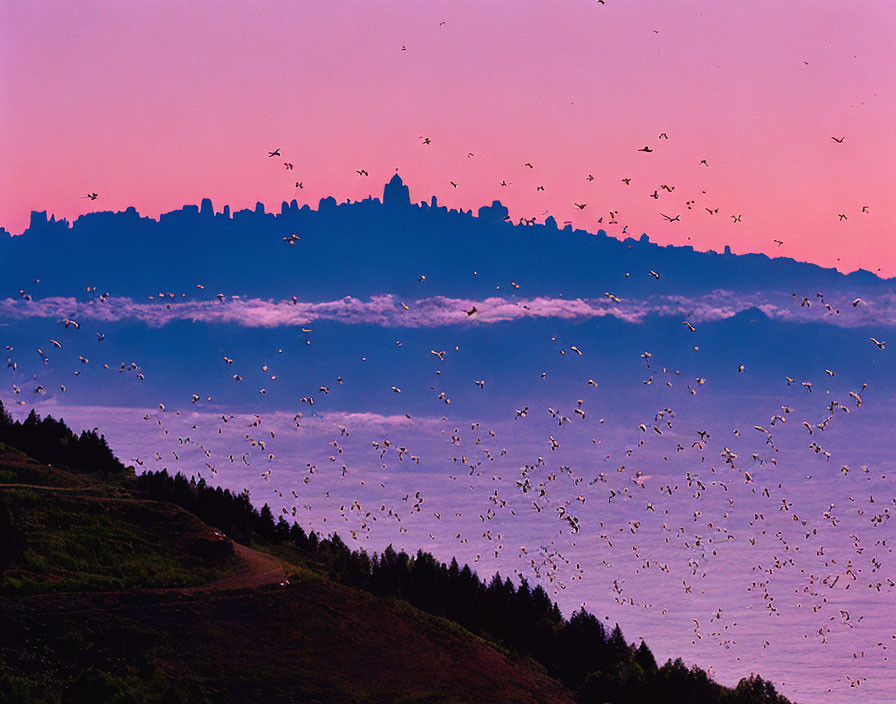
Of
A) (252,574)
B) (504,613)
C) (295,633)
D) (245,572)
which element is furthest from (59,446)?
(295,633)

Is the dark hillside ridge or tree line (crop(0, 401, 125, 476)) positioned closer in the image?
the dark hillside ridge

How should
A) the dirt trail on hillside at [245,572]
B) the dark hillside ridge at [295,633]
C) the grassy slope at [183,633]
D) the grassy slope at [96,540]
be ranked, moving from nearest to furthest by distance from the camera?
the grassy slope at [183,633] < the dark hillside ridge at [295,633] < the grassy slope at [96,540] < the dirt trail on hillside at [245,572]

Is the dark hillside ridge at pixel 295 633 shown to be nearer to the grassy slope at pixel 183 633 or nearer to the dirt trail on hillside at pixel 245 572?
the grassy slope at pixel 183 633

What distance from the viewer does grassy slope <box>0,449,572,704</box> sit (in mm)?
47156

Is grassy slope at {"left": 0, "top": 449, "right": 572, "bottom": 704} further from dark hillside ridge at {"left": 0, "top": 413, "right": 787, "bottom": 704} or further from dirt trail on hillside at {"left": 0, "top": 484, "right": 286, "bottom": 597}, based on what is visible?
dirt trail on hillside at {"left": 0, "top": 484, "right": 286, "bottom": 597}

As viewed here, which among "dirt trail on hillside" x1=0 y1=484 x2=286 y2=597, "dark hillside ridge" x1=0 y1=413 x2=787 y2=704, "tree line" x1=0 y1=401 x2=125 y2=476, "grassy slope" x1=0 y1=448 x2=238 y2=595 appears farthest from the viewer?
"tree line" x1=0 y1=401 x2=125 y2=476

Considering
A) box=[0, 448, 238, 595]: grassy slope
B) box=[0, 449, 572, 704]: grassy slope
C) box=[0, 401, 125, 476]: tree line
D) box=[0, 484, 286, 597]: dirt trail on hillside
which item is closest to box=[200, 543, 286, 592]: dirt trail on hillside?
box=[0, 484, 286, 597]: dirt trail on hillside

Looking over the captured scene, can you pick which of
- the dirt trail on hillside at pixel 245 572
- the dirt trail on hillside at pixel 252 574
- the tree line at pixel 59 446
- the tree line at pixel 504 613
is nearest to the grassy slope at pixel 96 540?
the dirt trail on hillside at pixel 245 572

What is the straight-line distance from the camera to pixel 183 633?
175ft

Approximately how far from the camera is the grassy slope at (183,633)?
47.2m

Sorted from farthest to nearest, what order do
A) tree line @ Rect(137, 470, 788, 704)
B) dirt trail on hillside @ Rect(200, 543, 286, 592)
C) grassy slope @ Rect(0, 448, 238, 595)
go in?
tree line @ Rect(137, 470, 788, 704), dirt trail on hillside @ Rect(200, 543, 286, 592), grassy slope @ Rect(0, 448, 238, 595)

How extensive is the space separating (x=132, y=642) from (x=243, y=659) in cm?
601

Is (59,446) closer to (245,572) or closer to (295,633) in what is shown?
(245,572)

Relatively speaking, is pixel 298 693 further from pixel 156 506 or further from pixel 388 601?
pixel 156 506
